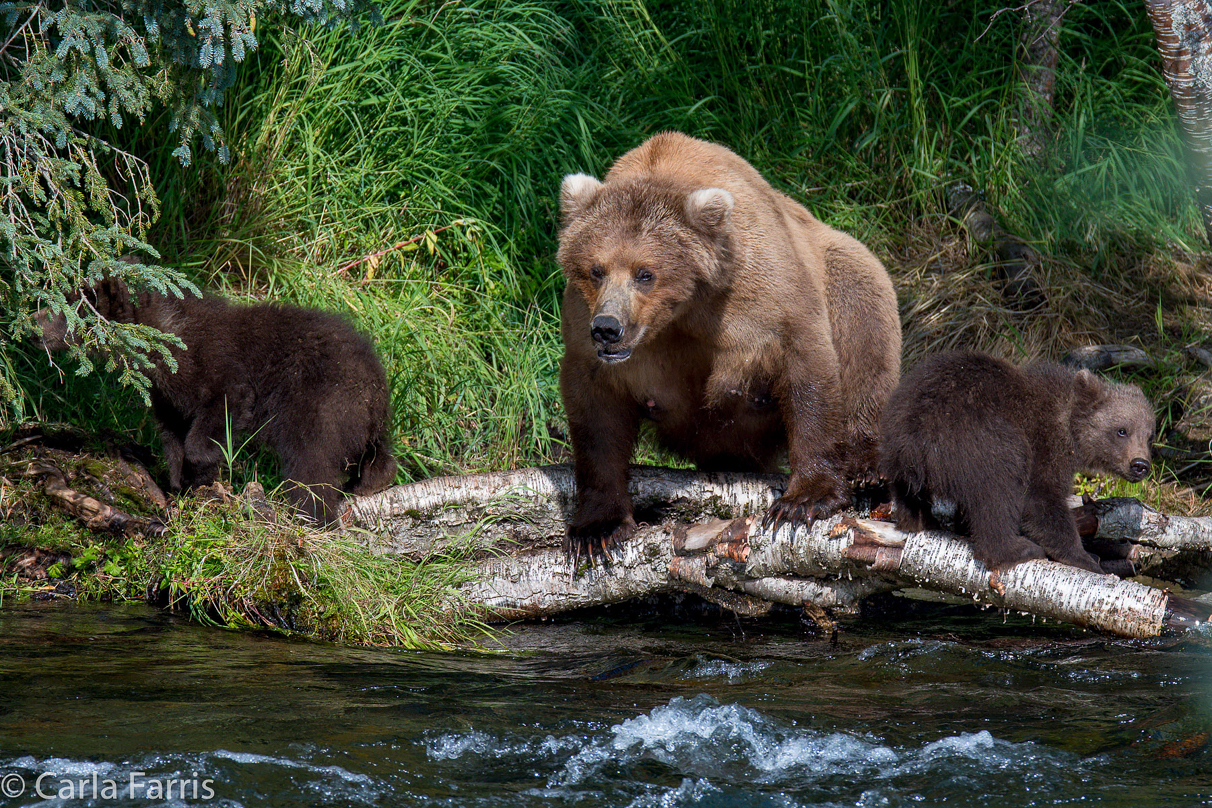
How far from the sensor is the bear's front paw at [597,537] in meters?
5.36

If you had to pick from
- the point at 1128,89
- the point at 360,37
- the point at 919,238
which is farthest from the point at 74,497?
the point at 1128,89

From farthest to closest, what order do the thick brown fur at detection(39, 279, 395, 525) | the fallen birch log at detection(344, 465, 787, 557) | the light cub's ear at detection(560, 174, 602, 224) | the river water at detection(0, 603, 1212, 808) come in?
1. the thick brown fur at detection(39, 279, 395, 525)
2. the fallen birch log at detection(344, 465, 787, 557)
3. the light cub's ear at detection(560, 174, 602, 224)
4. the river water at detection(0, 603, 1212, 808)

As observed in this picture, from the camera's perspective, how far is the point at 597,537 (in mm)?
5398

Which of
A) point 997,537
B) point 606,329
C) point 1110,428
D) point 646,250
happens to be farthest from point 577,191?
point 1110,428

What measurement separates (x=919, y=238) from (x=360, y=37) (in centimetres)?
438

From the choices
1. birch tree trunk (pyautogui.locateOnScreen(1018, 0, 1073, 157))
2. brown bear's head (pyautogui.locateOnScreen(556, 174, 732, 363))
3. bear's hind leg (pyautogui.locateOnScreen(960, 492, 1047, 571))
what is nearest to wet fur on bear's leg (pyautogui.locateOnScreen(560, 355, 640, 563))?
brown bear's head (pyautogui.locateOnScreen(556, 174, 732, 363))

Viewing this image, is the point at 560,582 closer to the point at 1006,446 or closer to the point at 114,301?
the point at 1006,446

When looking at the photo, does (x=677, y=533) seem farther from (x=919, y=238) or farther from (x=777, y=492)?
(x=919, y=238)

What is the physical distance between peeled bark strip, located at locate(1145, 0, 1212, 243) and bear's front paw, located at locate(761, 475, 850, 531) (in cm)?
271

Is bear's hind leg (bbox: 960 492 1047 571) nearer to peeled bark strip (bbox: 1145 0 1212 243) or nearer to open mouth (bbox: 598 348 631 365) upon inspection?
open mouth (bbox: 598 348 631 365)

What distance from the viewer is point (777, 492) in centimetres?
568

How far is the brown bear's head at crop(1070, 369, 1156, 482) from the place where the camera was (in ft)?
17.0

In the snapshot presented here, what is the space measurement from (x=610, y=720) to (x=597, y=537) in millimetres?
1575
